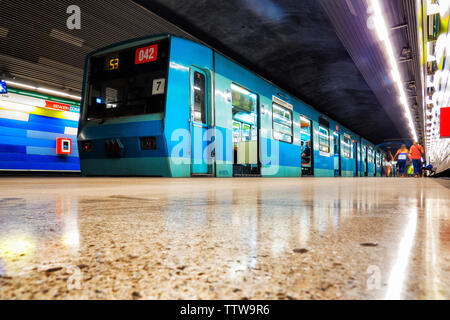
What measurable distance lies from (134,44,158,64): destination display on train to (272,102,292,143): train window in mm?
3321

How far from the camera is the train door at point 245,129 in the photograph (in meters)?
5.56

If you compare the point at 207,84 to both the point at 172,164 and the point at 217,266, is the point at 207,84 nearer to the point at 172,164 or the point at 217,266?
the point at 172,164

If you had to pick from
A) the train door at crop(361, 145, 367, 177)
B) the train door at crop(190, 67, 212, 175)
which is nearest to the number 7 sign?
the train door at crop(190, 67, 212, 175)

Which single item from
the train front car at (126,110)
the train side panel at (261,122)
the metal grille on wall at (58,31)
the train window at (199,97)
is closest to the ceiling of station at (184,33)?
the metal grille on wall at (58,31)

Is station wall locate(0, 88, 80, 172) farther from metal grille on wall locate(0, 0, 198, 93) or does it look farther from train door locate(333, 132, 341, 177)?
train door locate(333, 132, 341, 177)

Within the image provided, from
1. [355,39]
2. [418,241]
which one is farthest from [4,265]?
[355,39]

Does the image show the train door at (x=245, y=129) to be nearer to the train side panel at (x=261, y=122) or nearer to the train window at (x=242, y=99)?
the train window at (x=242, y=99)

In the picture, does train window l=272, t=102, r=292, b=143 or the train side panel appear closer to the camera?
the train side panel

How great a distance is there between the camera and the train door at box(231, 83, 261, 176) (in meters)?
5.56

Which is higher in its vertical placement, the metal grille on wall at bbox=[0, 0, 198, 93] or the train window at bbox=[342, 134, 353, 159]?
the metal grille on wall at bbox=[0, 0, 198, 93]

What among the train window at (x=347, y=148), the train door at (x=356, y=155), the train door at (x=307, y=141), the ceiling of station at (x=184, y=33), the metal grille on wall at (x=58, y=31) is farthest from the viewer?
the train door at (x=356, y=155)

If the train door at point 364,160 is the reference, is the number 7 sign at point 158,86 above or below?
above

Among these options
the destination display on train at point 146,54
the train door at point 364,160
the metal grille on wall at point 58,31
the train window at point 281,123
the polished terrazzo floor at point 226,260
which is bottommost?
the polished terrazzo floor at point 226,260
